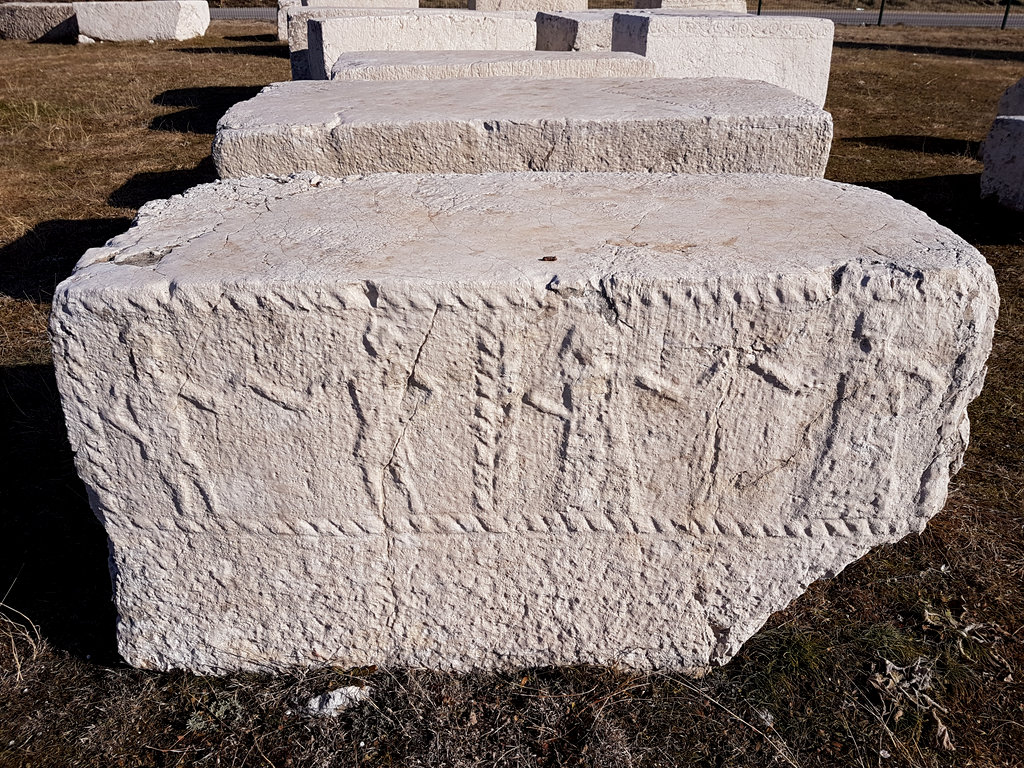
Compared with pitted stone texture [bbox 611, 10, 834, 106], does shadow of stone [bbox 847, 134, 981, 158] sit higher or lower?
lower

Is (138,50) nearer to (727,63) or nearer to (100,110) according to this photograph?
(100,110)

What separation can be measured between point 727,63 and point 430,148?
4129 millimetres

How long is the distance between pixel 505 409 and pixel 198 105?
743cm

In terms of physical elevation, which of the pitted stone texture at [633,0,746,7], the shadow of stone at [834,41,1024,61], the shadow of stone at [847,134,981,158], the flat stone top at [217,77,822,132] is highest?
the pitted stone texture at [633,0,746,7]

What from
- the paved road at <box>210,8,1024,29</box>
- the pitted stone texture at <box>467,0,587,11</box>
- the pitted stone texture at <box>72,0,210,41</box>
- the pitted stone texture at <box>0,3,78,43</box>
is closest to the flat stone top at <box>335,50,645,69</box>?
the pitted stone texture at <box>467,0,587,11</box>

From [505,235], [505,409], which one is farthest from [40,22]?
[505,409]

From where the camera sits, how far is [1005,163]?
4.88 m

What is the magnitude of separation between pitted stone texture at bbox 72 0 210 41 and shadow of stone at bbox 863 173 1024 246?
11003mm

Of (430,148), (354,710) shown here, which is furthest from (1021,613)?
(430,148)

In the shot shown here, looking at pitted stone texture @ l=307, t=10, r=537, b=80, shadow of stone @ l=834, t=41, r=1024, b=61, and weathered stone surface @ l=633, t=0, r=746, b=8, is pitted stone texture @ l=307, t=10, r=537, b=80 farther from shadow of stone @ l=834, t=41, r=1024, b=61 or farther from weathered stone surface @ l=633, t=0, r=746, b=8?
shadow of stone @ l=834, t=41, r=1024, b=61

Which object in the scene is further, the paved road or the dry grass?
the paved road

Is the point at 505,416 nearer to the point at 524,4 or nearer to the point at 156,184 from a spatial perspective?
the point at 156,184

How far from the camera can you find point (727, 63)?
5.80 metres

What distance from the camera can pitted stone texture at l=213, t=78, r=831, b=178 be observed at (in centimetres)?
240
